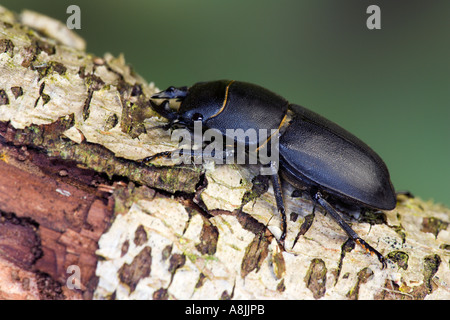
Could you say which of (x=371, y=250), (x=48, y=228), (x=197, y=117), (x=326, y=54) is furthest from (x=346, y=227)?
(x=326, y=54)

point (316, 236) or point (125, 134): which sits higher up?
point (125, 134)

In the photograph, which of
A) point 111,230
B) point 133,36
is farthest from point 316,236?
point 133,36

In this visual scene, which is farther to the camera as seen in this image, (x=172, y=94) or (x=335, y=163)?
(x=172, y=94)

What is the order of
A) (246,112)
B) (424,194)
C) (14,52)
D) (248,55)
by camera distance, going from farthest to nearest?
1. (248,55)
2. (424,194)
3. (246,112)
4. (14,52)

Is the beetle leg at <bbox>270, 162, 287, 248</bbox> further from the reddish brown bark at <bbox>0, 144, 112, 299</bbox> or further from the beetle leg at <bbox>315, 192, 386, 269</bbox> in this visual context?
the reddish brown bark at <bbox>0, 144, 112, 299</bbox>

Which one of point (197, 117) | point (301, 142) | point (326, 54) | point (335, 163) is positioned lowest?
point (335, 163)

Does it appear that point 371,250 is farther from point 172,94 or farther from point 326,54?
point 326,54

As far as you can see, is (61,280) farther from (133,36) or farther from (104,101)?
(133,36)
